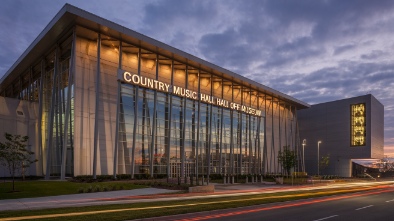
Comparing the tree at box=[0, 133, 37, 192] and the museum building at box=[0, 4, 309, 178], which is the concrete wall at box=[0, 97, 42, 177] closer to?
the museum building at box=[0, 4, 309, 178]

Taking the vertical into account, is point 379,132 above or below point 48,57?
below

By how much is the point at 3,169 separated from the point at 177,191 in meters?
29.3

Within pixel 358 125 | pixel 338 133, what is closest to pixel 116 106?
pixel 358 125

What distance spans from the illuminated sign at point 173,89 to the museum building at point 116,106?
0.13 metres

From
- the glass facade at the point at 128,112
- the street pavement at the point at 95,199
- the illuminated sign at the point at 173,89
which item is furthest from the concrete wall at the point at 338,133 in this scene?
the street pavement at the point at 95,199

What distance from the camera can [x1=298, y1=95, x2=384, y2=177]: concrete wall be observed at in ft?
253

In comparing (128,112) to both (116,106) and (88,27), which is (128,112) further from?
(88,27)

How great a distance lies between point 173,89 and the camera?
4906 cm

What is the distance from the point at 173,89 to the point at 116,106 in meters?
8.69

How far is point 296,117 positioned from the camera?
276ft

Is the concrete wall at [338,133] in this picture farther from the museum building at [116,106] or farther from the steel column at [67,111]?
the steel column at [67,111]

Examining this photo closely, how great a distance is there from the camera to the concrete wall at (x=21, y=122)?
48.3m

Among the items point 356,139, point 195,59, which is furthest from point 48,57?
point 356,139

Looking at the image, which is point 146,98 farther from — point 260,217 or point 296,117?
point 296,117
